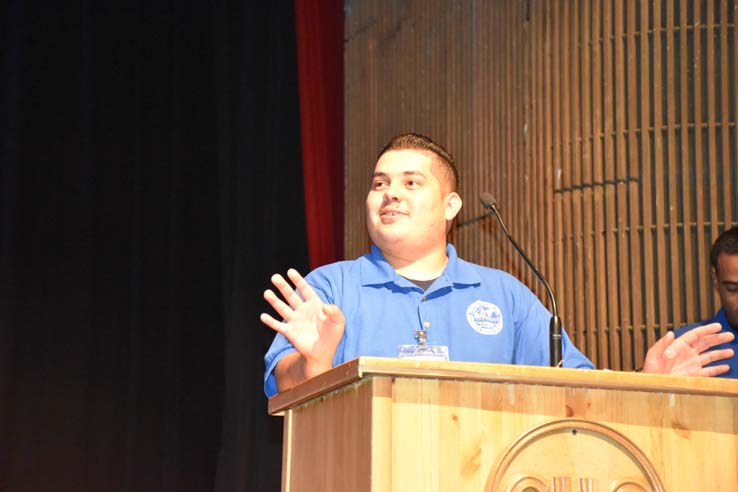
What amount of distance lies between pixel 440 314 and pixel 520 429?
111 cm

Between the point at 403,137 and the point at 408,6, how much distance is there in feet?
9.80

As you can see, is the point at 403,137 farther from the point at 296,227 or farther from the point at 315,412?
the point at 296,227

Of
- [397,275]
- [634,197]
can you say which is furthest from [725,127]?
[397,275]

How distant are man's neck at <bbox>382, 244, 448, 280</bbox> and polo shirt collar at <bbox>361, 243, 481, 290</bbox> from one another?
0.04 meters

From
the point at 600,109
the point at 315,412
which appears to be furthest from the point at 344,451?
the point at 600,109

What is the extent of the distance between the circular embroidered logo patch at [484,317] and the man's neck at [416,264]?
0.20m

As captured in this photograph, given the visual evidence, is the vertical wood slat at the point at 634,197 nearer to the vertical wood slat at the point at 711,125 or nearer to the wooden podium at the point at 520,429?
the vertical wood slat at the point at 711,125

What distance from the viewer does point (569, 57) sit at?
5.24m

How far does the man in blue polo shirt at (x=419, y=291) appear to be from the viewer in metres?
3.13

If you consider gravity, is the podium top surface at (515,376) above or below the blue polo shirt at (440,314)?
below

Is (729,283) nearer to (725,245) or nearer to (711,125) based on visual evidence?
(725,245)

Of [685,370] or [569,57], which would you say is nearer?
[685,370]

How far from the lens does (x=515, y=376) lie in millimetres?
2111

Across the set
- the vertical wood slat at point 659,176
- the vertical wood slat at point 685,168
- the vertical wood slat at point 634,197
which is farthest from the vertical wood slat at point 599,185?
the vertical wood slat at point 685,168
